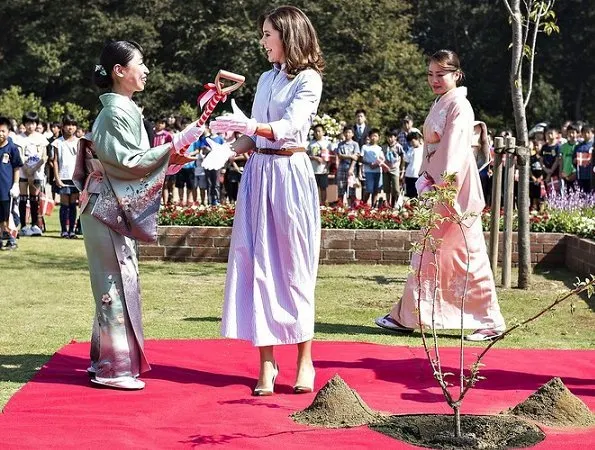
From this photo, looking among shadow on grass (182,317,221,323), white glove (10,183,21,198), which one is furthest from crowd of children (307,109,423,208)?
shadow on grass (182,317,221,323)

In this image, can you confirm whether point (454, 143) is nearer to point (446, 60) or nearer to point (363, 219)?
point (446, 60)

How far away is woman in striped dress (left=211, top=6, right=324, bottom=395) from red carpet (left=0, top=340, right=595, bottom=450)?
347 mm

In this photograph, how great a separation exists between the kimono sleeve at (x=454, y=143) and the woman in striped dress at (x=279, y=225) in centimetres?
207

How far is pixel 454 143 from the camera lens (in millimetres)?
8383

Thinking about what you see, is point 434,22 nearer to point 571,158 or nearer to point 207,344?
point 571,158

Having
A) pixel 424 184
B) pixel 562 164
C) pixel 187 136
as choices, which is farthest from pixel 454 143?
pixel 562 164

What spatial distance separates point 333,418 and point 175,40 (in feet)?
131

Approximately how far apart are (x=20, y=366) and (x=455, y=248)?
3357 millimetres

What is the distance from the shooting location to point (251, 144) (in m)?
6.67

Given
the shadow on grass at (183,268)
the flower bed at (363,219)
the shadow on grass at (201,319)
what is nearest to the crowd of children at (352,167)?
the flower bed at (363,219)

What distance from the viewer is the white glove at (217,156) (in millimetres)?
6121

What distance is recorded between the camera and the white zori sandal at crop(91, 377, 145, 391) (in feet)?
21.0

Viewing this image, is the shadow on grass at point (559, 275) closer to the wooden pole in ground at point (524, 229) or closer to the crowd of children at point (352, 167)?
the wooden pole in ground at point (524, 229)

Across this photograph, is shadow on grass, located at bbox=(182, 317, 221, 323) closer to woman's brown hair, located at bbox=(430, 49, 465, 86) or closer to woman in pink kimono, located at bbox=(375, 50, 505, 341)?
woman in pink kimono, located at bbox=(375, 50, 505, 341)
